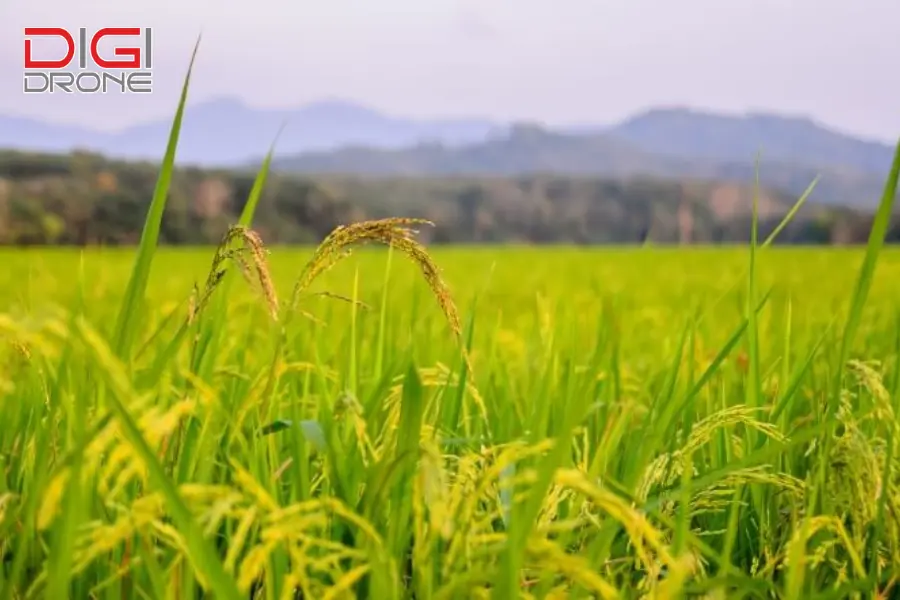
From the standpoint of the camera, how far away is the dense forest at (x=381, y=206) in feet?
136

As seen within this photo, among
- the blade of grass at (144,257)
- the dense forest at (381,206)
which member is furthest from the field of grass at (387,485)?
the dense forest at (381,206)

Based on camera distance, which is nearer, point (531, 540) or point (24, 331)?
point (24, 331)

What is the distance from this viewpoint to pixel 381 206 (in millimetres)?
61438

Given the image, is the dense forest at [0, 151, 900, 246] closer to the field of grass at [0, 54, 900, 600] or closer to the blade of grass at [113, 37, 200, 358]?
the field of grass at [0, 54, 900, 600]

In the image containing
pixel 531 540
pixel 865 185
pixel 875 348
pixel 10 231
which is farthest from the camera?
pixel 865 185

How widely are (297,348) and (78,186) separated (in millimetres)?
45829

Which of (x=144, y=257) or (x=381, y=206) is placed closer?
(x=144, y=257)

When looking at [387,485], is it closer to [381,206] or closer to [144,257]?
[144,257]

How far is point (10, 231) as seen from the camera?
118 feet

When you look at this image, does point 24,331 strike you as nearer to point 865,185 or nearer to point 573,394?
point 573,394

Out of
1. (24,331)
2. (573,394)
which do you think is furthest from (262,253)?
(573,394)

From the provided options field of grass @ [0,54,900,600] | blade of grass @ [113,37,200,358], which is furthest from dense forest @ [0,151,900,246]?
blade of grass @ [113,37,200,358]

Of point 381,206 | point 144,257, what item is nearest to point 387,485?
point 144,257

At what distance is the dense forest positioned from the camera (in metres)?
41.4
